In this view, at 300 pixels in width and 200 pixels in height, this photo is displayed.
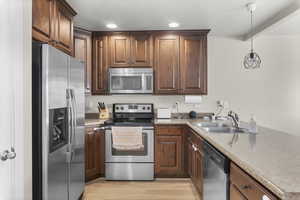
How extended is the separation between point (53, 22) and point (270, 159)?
2.32 m

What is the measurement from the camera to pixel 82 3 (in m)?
2.75

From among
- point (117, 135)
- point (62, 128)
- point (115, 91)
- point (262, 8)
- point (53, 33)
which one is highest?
point (262, 8)

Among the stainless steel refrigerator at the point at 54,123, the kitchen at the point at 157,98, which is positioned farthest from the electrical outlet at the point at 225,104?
the stainless steel refrigerator at the point at 54,123

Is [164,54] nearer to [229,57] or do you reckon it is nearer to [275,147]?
[229,57]

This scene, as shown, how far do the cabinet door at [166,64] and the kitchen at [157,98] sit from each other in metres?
0.02

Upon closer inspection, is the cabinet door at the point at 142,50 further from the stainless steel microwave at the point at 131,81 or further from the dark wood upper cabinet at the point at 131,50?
the stainless steel microwave at the point at 131,81

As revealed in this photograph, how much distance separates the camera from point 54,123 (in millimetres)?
1918

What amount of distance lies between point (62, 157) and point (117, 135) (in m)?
1.39

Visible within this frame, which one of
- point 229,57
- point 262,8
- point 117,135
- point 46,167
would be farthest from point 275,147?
point 229,57

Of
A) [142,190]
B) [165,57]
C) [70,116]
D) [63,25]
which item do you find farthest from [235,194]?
[165,57]

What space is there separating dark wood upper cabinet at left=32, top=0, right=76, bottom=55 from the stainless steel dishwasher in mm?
1846

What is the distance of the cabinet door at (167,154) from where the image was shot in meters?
3.53

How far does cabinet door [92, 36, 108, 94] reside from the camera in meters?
3.84

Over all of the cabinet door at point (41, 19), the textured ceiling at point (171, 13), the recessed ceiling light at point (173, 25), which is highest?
the recessed ceiling light at point (173, 25)
